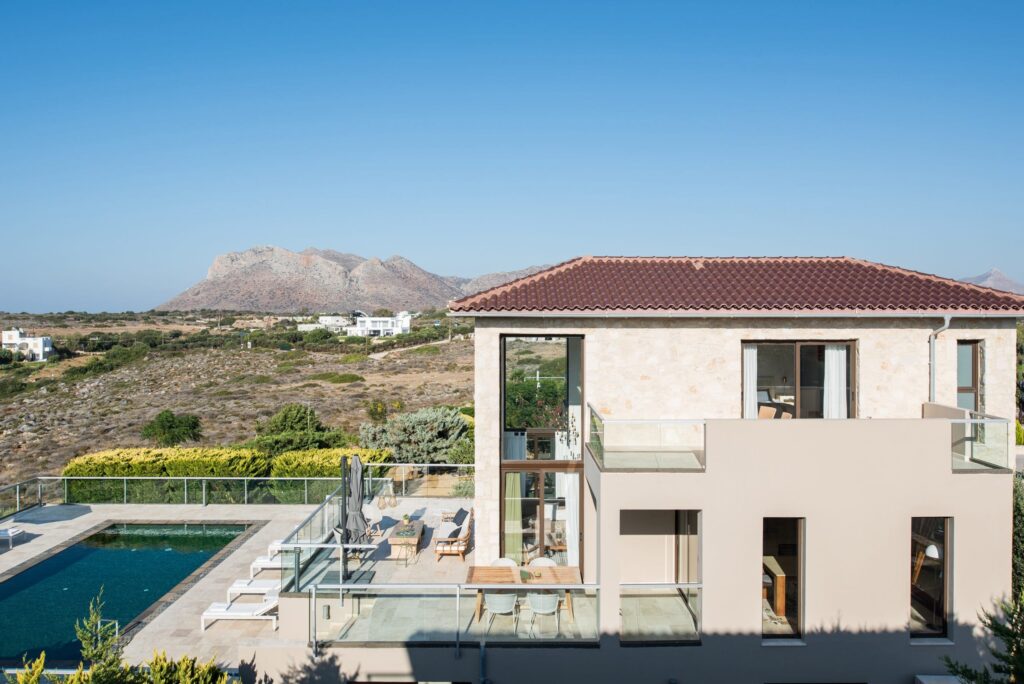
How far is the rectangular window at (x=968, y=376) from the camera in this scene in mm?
13477

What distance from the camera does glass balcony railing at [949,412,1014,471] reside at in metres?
11.0

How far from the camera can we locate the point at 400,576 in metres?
14.4

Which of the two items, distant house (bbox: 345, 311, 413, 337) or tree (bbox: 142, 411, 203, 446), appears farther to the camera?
distant house (bbox: 345, 311, 413, 337)

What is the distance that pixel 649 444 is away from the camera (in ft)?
38.0

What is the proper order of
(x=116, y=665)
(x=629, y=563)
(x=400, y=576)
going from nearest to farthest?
(x=116, y=665)
(x=629, y=563)
(x=400, y=576)

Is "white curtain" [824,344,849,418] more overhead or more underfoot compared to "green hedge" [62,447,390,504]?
more overhead

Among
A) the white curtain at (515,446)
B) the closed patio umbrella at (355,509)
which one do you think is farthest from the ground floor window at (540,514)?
the closed patio umbrella at (355,509)

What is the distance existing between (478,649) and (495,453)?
390 centimetres

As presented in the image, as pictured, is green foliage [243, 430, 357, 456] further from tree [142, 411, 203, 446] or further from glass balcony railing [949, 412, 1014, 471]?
glass balcony railing [949, 412, 1014, 471]

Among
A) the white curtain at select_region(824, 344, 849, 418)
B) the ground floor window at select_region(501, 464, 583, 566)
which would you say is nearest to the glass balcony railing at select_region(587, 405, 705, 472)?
the ground floor window at select_region(501, 464, 583, 566)

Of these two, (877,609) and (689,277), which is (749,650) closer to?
(877,609)

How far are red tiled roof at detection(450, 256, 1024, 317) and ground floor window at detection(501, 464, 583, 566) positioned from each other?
Answer: 3443 millimetres

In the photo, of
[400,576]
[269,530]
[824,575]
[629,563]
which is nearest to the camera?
[824,575]

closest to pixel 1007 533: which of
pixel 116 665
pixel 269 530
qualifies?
pixel 116 665
